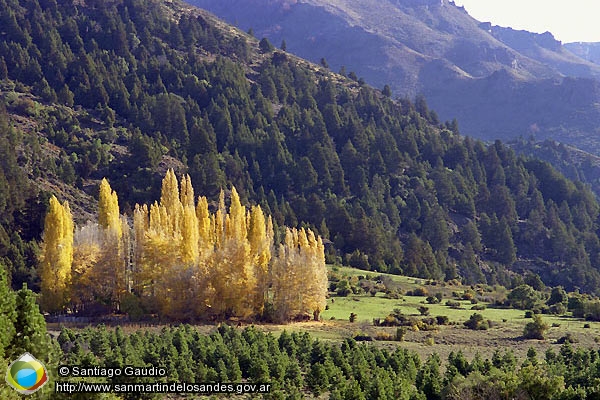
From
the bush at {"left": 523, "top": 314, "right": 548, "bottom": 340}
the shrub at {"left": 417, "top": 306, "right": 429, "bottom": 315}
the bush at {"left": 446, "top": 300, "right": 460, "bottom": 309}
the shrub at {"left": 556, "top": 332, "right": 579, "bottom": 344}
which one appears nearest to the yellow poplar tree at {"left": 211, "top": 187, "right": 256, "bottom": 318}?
the shrub at {"left": 417, "top": 306, "right": 429, "bottom": 315}

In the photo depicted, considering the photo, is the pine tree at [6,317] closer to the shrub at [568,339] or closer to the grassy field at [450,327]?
the grassy field at [450,327]

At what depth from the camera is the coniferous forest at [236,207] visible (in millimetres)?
41281

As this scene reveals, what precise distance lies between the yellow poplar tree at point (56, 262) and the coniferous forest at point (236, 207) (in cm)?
16

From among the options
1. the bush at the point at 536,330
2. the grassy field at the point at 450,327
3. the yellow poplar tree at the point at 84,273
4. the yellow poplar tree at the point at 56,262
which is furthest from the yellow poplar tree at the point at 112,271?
the bush at the point at 536,330

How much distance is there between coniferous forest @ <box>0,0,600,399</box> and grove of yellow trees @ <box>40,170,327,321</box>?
136 millimetres

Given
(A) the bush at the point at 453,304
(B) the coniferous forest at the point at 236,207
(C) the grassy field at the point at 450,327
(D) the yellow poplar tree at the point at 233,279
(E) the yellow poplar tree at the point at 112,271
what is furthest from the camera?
(A) the bush at the point at 453,304

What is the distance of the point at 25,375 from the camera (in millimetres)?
22406

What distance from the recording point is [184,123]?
12738 centimetres

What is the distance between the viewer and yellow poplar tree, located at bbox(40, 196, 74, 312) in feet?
196

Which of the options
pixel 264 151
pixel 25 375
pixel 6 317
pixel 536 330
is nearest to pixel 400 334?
pixel 536 330

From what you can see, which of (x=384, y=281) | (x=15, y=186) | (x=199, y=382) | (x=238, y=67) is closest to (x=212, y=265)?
(x=199, y=382)

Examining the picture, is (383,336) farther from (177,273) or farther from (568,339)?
(177,273)

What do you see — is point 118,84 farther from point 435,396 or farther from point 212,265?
point 435,396

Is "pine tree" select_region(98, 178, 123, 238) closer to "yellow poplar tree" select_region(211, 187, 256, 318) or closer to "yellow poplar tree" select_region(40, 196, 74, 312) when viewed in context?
"yellow poplar tree" select_region(40, 196, 74, 312)
